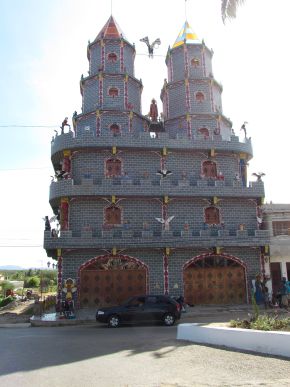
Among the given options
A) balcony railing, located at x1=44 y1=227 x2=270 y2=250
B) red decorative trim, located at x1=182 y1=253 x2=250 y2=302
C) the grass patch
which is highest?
balcony railing, located at x1=44 y1=227 x2=270 y2=250

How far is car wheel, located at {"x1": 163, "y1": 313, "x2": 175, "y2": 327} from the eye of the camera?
19.3m

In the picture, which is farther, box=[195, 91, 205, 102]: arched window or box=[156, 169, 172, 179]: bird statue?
box=[195, 91, 205, 102]: arched window

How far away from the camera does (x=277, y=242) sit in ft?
95.9

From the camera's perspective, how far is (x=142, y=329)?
17.8 meters

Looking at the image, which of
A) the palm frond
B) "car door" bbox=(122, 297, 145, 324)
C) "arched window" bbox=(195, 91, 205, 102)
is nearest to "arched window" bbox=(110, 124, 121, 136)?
"arched window" bbox=(195, 91, 205, 102)

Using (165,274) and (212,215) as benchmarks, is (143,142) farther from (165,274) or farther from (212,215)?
(165,274)

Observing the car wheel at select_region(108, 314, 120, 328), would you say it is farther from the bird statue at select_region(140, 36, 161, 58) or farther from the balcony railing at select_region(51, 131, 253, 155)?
the bird statue at select_region(140, 36, 161, 58)

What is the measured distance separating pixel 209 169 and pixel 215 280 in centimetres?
779

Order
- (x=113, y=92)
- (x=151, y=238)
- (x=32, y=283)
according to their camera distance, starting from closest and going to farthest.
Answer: (x=151, y=238) < (x=113, y=92) < (x=32, y=283)

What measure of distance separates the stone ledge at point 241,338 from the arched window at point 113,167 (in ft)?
51.8

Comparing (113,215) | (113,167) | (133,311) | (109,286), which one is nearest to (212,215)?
(113,215)

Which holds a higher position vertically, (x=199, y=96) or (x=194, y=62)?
(x=194, y=62)

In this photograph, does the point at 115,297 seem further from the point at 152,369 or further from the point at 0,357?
the point at 152,369

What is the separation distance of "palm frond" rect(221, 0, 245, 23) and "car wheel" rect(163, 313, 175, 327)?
1305 cm
